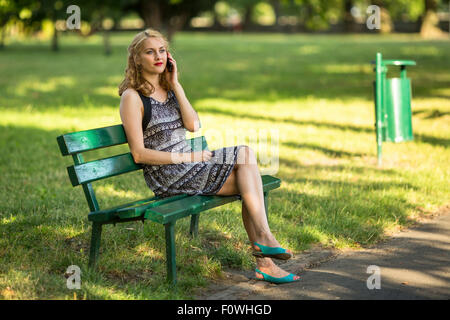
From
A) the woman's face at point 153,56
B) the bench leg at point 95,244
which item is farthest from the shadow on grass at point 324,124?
the bench leg at point 95,244

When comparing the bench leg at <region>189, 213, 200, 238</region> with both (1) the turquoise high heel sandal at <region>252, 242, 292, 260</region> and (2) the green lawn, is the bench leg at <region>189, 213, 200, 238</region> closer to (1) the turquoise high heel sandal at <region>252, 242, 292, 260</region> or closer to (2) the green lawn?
(2) the green lawn

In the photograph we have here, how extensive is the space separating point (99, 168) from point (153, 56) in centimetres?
86

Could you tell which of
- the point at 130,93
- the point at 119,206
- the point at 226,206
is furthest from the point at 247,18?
the point at 119,206

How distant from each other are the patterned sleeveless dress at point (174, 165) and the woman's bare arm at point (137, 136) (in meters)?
0.06

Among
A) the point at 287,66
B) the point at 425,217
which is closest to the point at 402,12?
the point at 287,66

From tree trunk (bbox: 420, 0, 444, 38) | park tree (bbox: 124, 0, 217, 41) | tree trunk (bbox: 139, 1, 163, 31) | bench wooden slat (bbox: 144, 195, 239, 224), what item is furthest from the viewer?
tree trunk (bbox: 420, 0, 444, 38)

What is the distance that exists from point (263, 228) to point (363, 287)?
739 millimetres

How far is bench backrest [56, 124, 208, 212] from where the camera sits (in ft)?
13.1

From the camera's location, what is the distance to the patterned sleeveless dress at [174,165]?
13.5 ft

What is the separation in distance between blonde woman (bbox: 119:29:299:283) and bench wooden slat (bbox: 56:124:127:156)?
0.50ft

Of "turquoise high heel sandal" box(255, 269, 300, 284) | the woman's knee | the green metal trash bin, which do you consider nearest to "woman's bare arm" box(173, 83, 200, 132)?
the woman's knee

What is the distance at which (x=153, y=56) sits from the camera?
4254 millimetres

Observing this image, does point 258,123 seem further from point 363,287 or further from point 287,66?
point 287,66

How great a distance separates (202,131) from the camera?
30.6ft
